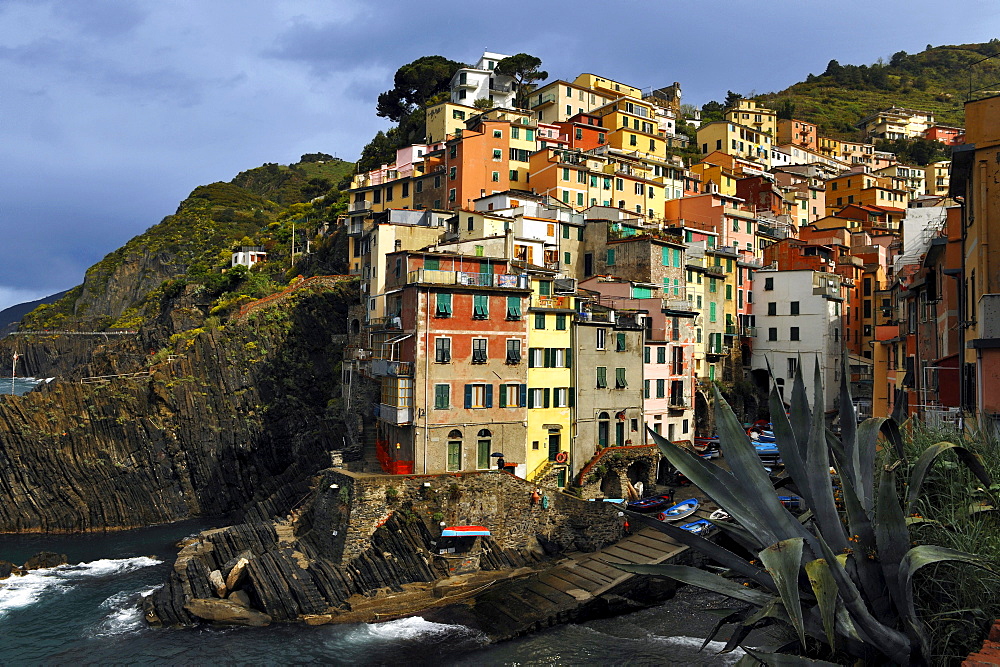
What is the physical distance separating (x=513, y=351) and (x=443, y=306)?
526 cm

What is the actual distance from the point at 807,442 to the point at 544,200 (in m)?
56.5

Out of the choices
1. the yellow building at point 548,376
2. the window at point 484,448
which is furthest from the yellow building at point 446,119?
the window at point 484,448

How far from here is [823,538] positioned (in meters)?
11.0

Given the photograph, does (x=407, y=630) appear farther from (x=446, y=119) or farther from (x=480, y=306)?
(x=446, y=119)

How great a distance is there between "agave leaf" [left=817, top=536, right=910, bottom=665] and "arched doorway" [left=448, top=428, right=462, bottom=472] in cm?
3171

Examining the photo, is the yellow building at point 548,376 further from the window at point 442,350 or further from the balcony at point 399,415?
the balcony at point 399,415

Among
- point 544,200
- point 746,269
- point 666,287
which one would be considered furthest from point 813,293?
point 544,200

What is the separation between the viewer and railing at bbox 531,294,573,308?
45875mm

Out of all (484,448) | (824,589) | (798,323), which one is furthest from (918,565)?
(798,323)

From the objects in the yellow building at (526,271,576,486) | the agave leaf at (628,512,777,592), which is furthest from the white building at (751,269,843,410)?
the agave leaf at (628,512,777,592)

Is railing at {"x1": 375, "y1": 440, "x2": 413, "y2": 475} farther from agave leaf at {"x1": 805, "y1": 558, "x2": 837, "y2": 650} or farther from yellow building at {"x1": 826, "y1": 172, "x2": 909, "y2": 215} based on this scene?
yellow building at {"x1": 826, "y1": 172, "x2": 909, "y2": 215}

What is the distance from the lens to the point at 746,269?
221 ft

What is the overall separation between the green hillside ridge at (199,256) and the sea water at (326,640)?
1723 inches

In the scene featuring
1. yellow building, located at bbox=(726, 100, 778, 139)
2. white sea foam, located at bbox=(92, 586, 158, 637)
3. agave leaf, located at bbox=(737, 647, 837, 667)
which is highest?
yellow building, located at bbox=(726, 100, 778, 139)
